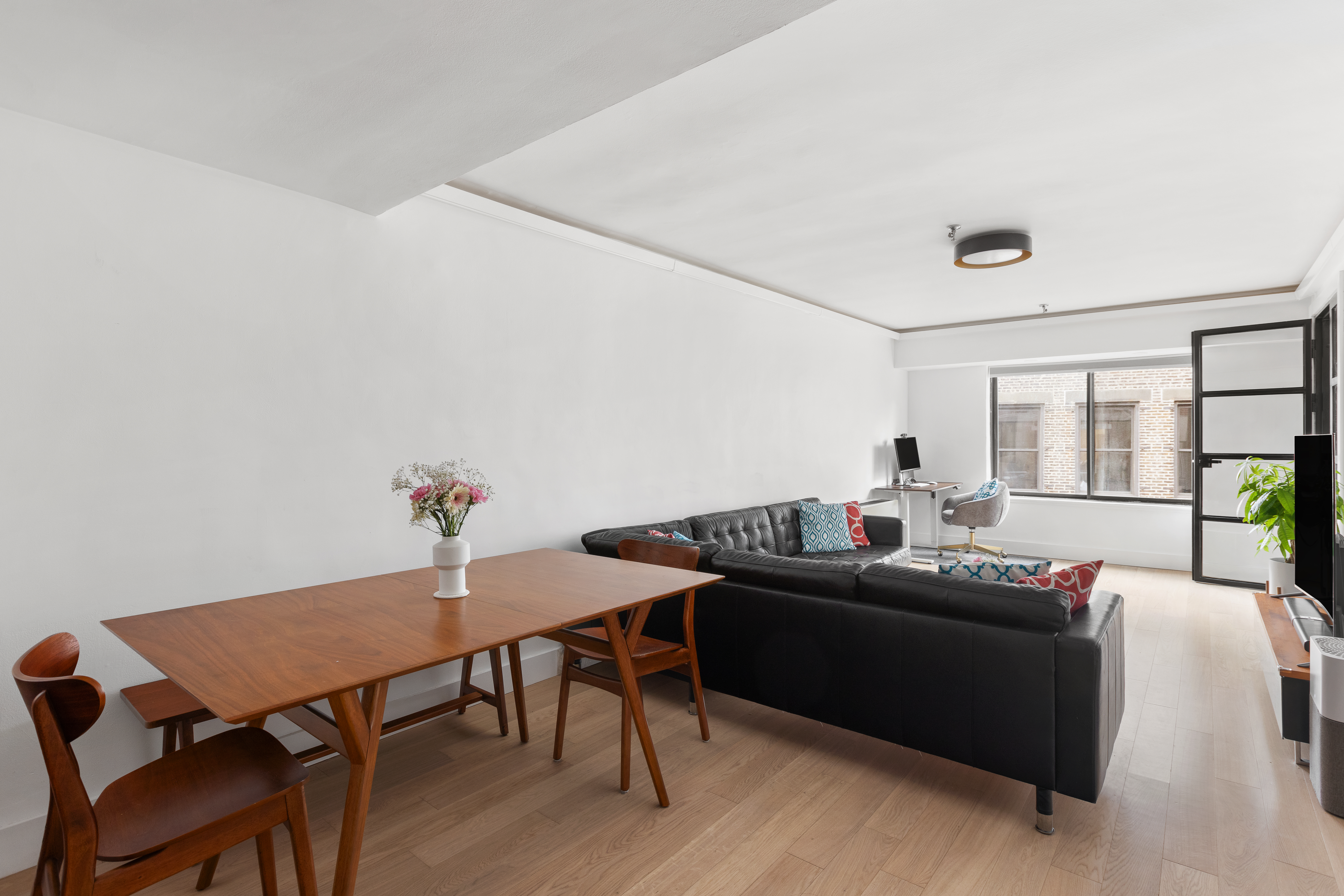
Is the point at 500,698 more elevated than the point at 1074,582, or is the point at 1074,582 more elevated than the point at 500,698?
the point at 1074,582

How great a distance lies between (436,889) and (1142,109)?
12.5ft

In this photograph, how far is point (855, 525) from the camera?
5.84m

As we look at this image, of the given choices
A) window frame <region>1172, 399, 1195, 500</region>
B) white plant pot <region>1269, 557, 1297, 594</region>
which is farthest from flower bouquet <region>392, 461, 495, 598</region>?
window frame <region>1172, 399, 1195, 500</region>

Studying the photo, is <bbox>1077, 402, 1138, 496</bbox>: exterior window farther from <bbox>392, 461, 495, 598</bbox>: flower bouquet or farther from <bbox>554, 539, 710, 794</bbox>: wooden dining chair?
<bbox>392, 461, 495, 598</bbox>: flower bouquet

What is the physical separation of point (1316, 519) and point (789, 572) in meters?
2.37

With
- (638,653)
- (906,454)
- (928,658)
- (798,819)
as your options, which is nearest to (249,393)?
(638,653)

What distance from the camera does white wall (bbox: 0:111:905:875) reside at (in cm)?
223

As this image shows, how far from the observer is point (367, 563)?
3.09m

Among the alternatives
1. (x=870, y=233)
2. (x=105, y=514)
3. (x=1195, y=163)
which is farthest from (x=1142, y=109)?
(x=105, y=514)

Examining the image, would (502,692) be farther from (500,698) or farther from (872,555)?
(872,555)

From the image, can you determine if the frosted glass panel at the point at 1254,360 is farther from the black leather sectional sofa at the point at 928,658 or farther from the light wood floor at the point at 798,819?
the black leather sectional sofa at the point at 928,658

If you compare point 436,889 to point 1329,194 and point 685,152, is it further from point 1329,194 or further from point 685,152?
point 1329,194

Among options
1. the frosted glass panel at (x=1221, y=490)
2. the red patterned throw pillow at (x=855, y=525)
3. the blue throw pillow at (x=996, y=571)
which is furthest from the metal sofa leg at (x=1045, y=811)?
the frosted glass panel at (x=1221, y=490)

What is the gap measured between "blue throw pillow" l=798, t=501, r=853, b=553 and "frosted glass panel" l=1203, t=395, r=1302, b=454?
341 cm
